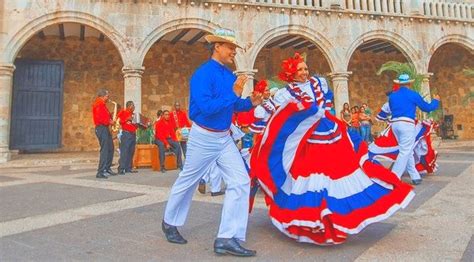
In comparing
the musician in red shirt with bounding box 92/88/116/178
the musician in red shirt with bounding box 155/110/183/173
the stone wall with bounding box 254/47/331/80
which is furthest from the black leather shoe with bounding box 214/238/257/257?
the stone wall with bounding box 254/47/331/80

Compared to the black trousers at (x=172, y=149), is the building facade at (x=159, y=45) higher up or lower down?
higher up

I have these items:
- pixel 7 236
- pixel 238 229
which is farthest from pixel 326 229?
pixel 7 236

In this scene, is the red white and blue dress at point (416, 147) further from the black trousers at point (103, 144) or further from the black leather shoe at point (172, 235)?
the black trousers at point (103, 144)

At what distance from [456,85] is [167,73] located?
43.0 ft

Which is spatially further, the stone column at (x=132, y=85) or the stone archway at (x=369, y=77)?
the stone archway at (x=369, y=77)

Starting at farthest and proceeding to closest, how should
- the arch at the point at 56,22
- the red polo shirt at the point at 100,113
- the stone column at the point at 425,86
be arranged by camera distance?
1. the stone column at the point at 425,86
2. the arch at the point at 56,22
3. the red polo shirt at the point at 100,113

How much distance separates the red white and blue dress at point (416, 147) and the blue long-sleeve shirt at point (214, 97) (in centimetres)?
423

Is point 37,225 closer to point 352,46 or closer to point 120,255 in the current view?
point 120,255

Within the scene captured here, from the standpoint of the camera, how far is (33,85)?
41.3 ft

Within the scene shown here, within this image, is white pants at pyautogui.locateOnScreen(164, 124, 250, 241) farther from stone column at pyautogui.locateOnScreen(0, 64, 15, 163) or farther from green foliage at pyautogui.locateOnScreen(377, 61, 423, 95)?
green foliage at pyautogui.locateOnScreen(377, 61, 423, 95)

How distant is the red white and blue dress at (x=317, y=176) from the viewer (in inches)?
115

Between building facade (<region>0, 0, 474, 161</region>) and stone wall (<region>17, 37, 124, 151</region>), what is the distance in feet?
0.12

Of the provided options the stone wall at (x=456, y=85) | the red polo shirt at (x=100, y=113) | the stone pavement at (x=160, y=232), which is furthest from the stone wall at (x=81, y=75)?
the stone wall at (x=456, y=85)

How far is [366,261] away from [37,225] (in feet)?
10.3
